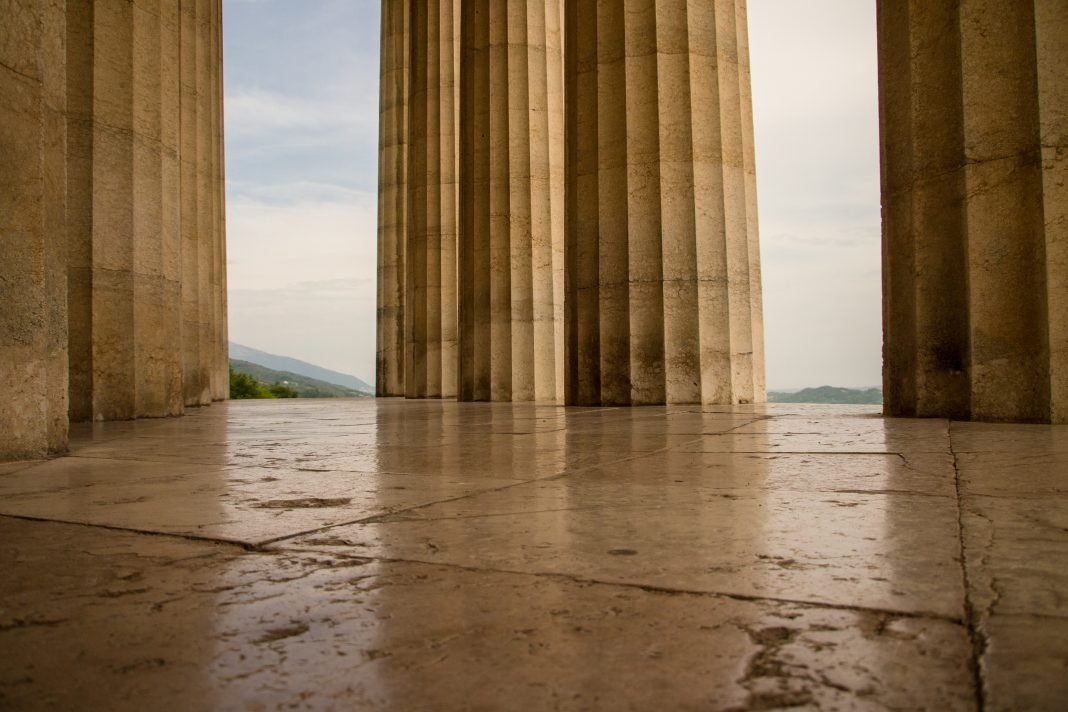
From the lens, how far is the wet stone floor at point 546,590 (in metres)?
1.37

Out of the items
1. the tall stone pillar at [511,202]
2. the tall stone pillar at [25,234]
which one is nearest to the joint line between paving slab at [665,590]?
the tall stone pillar at [25,234]

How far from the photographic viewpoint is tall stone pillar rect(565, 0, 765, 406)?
12.8 meters

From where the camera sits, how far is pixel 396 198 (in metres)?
29.6

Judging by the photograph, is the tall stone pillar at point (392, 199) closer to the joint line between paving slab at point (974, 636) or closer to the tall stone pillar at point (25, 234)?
the tall stone pillar at point (25, 234)

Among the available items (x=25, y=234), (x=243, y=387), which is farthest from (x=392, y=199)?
(x=25, y=234)

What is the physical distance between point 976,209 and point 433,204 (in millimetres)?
18220

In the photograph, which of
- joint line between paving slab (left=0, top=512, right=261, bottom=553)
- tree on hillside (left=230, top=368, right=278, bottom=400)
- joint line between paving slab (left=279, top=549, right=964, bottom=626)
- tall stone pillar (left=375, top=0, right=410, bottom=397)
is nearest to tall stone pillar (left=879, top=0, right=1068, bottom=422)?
joint line between paving slab (left=279, top=549, right=964, bottom=626)

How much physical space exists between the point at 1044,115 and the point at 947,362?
235 cm

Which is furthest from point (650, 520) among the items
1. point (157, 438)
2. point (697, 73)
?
point (697, 73)

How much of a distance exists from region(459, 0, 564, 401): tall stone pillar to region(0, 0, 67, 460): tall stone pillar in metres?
12.8

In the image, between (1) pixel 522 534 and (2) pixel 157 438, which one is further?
(2) pixel 157 438

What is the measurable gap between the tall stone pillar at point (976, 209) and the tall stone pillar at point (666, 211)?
13.3ft

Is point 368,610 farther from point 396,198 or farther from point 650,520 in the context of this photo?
point 396,198

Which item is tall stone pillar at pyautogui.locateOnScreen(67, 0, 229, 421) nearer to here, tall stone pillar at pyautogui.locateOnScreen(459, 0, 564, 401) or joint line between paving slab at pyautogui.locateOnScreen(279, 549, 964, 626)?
tall stone pillar at pyautogui.locateOnScreen(459, 0, 564, 401)
